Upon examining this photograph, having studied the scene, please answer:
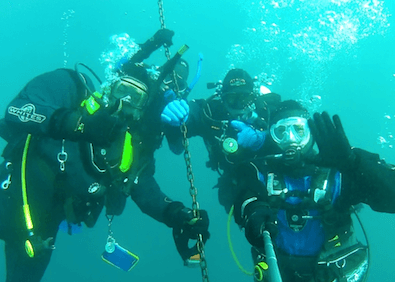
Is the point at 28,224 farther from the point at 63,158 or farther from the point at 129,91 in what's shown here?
the point at 129,91

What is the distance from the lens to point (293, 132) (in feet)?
12.8

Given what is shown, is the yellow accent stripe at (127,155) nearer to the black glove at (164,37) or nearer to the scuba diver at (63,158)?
the scuba diver at (63,158)

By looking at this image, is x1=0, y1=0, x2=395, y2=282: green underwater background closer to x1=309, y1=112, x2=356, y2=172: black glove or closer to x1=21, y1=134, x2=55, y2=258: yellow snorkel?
x1=309, y1=112, x2=356, y2=172: black glove

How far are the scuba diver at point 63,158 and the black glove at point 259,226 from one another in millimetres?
449

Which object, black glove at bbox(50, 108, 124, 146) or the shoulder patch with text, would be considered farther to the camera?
the shoulder patch with text

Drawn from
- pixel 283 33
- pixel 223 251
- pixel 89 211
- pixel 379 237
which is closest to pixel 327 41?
pixel 283 33

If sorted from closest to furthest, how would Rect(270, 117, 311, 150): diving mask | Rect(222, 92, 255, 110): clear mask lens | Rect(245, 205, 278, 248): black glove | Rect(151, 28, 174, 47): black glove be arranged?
Rect(245, 205, 278, 248): black glove, Rect(270, 117, 311, 150): diving mask, Rect(151, 28, 174, 47): black glove, Rect(222, 92, 255, 110): clear mask lens

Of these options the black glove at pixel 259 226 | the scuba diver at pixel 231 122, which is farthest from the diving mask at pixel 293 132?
the black glove at pixel 259 226

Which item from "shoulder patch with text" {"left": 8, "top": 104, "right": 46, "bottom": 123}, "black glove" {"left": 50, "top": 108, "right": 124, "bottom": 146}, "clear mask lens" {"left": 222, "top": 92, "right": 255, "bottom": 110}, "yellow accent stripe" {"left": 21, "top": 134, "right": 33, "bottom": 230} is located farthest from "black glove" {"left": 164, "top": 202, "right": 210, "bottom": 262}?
"clear mask lens" {"left": 222, "top": 92, "right": 255, "bottom": 110}

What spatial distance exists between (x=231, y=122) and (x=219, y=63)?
2119 inches

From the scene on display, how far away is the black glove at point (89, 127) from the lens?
110 inches

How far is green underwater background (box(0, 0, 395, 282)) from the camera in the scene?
24.2 metres

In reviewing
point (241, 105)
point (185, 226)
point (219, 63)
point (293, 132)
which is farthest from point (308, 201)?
point (219, 63)

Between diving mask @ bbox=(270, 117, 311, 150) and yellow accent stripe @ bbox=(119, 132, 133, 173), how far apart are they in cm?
181
